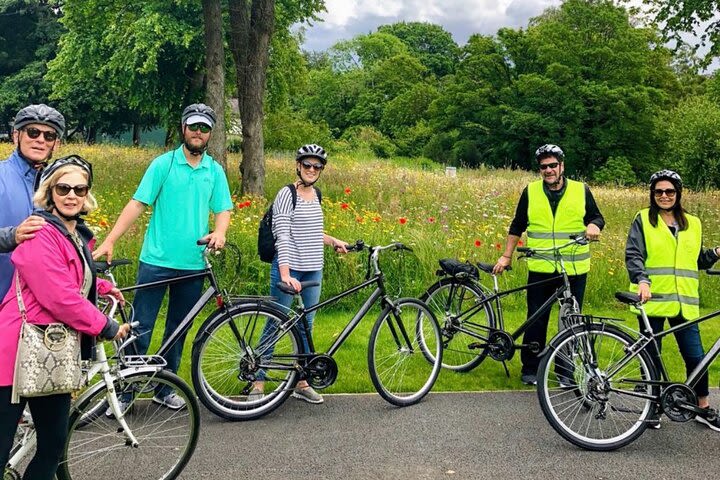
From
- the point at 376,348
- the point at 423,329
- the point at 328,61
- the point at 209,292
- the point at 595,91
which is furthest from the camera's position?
the point at 328,61

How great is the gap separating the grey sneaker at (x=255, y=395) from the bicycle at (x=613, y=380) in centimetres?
207

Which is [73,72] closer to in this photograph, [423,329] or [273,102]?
[273,102]

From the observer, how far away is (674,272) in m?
4.63

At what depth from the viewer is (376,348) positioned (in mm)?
4945

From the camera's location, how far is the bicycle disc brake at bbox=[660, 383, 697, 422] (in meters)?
4.30

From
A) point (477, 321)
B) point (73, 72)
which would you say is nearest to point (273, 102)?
point (73, 72)

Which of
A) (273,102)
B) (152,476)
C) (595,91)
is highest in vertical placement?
(595,91)

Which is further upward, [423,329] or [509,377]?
[423,329]

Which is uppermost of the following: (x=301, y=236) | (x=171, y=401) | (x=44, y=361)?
(x=301, y=236)

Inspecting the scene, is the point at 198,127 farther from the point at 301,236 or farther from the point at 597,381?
the point at 597,381

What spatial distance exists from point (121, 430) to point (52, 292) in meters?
1.16

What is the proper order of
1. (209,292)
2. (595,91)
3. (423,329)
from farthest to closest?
A: (595,91) < (423,329) < (209,292)

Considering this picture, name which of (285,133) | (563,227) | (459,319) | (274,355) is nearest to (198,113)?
(274,355)

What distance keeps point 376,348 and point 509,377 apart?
1.64m
